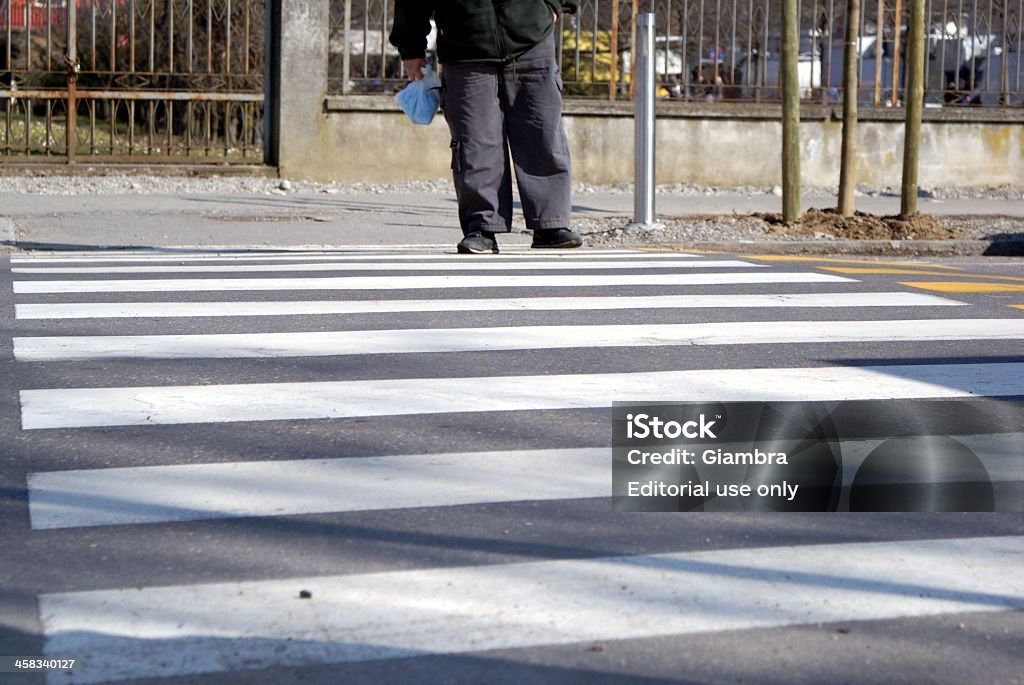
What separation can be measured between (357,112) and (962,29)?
691 cm

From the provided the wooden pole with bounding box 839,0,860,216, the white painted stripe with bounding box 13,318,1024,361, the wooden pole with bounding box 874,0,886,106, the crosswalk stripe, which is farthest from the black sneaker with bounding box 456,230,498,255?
the wooden pole with bounding box 874,0,886,106

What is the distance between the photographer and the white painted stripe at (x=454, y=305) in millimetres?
6203

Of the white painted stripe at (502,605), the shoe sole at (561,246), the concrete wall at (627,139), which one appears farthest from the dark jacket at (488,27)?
the concrete wall at (627,139)

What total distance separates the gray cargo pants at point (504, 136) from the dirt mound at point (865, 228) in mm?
2805

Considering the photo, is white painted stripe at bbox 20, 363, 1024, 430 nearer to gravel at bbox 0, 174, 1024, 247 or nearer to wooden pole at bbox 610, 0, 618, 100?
gravel at bbox 0, 174, 1024, 247

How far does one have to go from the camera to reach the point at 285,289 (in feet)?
22.8

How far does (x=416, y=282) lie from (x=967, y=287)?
9.09ft

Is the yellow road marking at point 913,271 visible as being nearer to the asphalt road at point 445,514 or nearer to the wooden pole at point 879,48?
the asphalt road at point 445,514

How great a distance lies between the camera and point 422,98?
8625 millimetres

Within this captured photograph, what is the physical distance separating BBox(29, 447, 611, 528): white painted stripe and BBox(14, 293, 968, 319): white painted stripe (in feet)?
7.72

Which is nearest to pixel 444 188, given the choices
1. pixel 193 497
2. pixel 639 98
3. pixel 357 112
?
pixel 357 112

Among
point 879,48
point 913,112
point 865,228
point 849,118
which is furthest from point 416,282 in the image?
point 879,48

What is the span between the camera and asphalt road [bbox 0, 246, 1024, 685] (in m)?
2.77

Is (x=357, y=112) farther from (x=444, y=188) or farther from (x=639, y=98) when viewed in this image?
(x=639, y=98)
